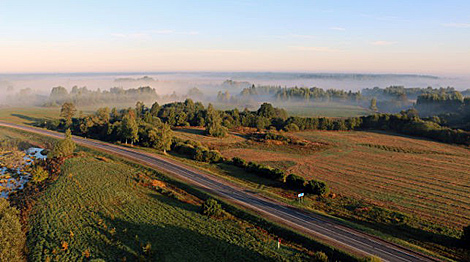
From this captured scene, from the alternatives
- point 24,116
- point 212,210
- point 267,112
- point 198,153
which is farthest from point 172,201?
point 24,116

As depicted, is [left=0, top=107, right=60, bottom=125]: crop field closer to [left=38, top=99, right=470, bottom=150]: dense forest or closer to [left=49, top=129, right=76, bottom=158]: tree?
[left=38, top=99, right=470, bottom=150]: dense forest

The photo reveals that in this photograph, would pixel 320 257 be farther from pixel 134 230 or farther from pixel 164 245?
pixel 134 230

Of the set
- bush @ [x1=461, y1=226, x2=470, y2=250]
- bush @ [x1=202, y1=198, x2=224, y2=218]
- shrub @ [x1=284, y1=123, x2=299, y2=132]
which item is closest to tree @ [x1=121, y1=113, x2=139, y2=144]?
bush @ [x1=202, y1=198, x2=224, y2=218]

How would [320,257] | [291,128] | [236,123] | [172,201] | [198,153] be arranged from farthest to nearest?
[236,123] < [291,128] < [198,153] < [172,201] < [320,257]

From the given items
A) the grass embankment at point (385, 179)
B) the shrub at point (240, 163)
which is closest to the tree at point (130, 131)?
the grass embankment at point (385, 179)

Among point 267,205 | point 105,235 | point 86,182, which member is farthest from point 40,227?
point 267,205
